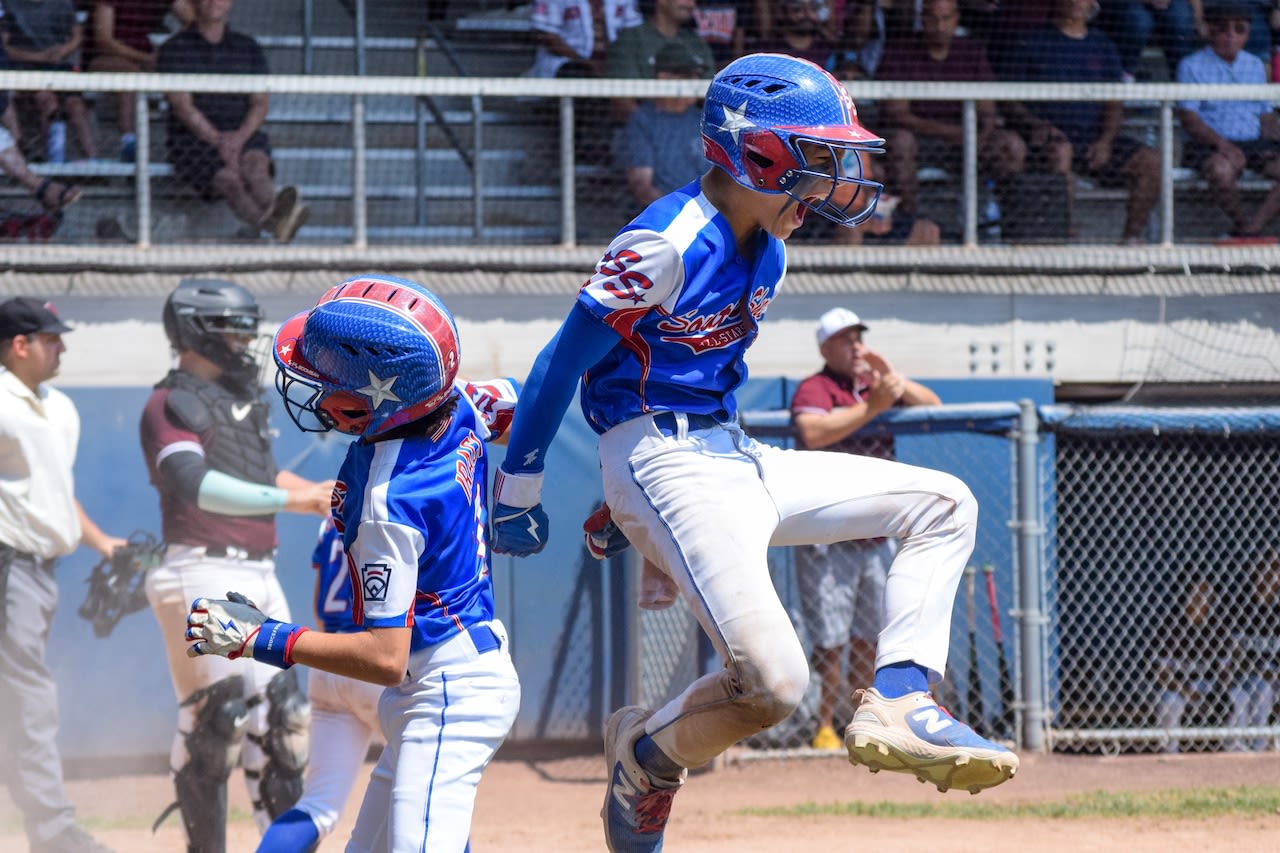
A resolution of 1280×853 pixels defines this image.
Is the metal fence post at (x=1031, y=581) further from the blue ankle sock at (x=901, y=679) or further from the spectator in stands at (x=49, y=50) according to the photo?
the spectator in stands at (x=49, y=50)

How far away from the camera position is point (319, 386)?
11.5ft

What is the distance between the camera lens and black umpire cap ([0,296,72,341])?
261 inches

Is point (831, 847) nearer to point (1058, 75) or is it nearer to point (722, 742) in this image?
point (722, 742)

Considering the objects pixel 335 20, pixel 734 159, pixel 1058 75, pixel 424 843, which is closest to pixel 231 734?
pixel 424 843

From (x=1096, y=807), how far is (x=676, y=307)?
4.68 meters

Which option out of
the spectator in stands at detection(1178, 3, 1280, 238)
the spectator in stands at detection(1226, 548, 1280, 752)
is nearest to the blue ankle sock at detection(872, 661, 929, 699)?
the spectator in stands at detection(1226, 548, 1280, 752)

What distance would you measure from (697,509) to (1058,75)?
736 cm

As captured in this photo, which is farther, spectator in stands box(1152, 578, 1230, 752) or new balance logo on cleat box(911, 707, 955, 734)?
spectator in stands box(1152, 578, 1230, 752)

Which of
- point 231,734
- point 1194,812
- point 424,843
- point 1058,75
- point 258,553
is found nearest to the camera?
point 424,843

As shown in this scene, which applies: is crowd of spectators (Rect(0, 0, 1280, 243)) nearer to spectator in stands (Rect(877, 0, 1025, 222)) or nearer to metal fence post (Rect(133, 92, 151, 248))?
spectator in stands (Rect(877, 0, 1025, 222))

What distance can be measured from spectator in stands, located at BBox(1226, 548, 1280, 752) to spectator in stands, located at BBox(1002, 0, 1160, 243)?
8.53 feet

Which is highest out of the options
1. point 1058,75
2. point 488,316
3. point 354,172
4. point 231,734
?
point 1058,75

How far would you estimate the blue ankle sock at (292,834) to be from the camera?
426 cm

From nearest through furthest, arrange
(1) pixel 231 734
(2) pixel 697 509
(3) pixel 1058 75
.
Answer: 1. (2) pixel 697 509
2. (1) pixel 231 734
3. (3) pixel 1058 75
